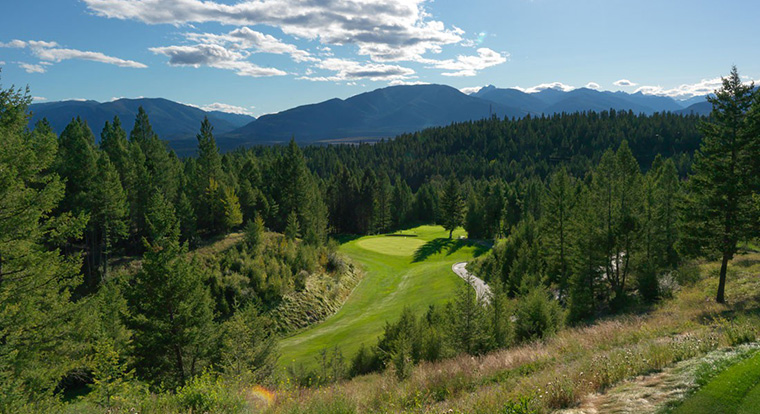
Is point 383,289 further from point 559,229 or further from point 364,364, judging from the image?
point 364,364

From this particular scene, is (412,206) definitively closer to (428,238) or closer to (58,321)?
(428,238)

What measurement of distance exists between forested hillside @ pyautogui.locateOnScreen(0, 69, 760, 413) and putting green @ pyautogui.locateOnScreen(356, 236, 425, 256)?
5.18m

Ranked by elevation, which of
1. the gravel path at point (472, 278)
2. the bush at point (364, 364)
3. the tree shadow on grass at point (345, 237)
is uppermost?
the bush at point (364, 364)

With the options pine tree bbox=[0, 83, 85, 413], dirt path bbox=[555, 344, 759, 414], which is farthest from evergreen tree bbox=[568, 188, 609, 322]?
pine tree bbox=[0, 83, 85, 413]

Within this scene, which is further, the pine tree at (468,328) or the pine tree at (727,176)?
the pine tree at (727,176)

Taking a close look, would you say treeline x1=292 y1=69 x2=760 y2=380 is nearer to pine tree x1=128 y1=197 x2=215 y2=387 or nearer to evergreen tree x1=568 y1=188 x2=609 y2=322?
evergreen tree x1=568 y1=188 x2=609 y2=322

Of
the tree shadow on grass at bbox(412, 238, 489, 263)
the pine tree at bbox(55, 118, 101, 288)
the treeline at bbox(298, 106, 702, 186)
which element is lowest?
the tree shadow on grass at bbox(412, 238, 489, 263)

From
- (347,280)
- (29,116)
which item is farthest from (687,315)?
(347,280)

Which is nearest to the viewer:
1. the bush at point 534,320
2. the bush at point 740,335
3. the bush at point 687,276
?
the bush at point 740,335

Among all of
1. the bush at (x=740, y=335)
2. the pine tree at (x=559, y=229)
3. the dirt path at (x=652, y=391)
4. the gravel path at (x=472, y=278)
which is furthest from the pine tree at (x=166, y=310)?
the pine tree at (x=559, y=229)

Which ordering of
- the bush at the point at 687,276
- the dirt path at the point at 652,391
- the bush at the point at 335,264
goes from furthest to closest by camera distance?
the bush at the point at 335,264
the bush at the point at 687,276
the dirt path at the point at 652,391

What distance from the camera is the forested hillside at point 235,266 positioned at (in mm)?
14914

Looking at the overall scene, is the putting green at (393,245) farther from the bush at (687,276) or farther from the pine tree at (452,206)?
the bush at (687,276)

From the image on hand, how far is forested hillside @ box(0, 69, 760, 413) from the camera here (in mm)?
14914
